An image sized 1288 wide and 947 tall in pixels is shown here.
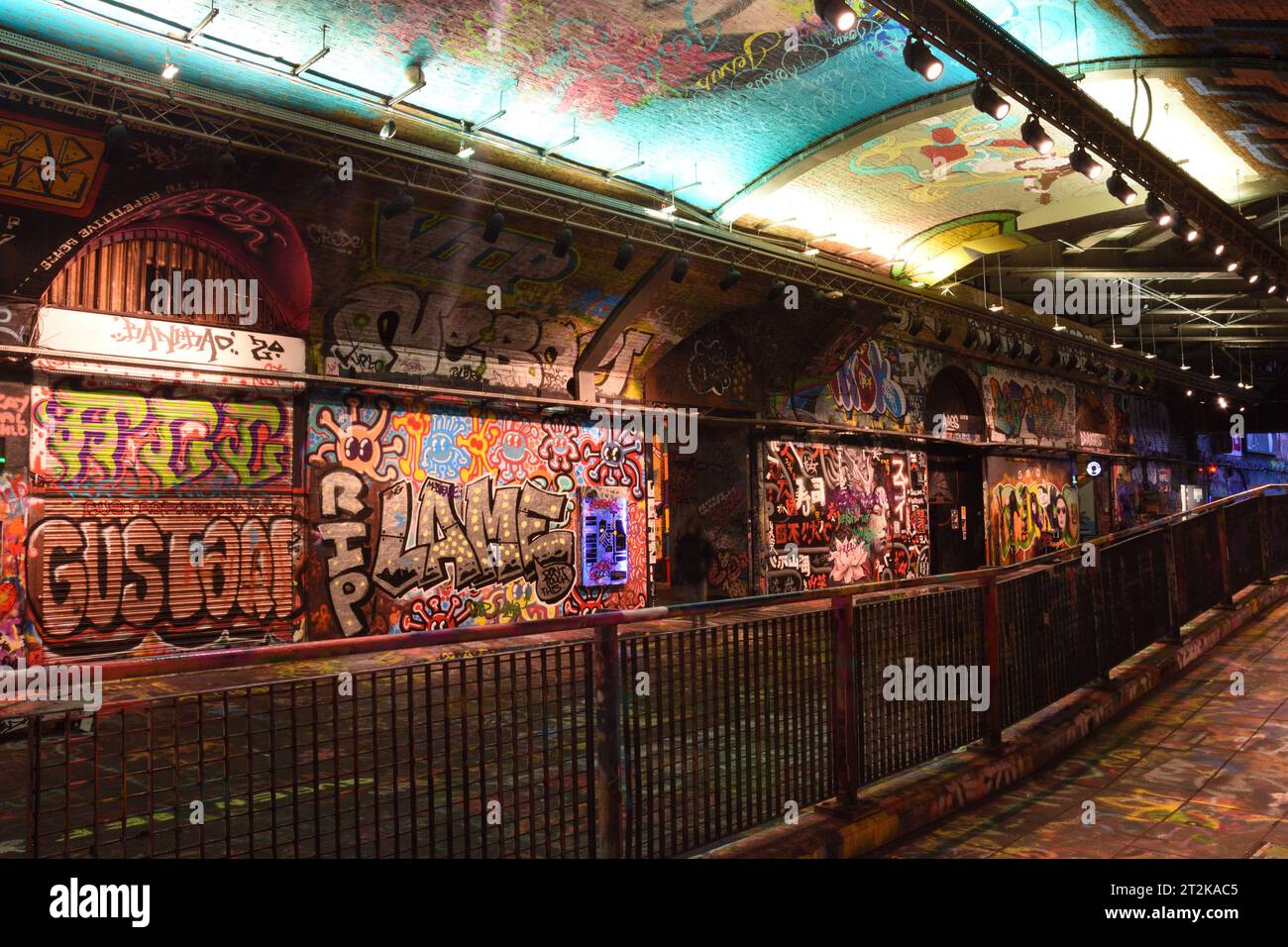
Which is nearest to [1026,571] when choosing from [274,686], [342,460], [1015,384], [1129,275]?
[274,686]

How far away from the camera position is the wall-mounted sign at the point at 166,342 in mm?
8867

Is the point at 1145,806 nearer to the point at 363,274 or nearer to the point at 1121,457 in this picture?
the point at 363,274

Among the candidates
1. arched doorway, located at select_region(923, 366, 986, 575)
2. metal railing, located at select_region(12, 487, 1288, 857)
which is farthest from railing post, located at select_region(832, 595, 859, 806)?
arched doorway, located at select_region(923, 366, 986, 575)

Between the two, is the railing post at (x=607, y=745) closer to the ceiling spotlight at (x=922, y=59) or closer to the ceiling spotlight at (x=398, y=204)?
the ceiling spotlight at (x=922, y=59)

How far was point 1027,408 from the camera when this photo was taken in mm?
23578

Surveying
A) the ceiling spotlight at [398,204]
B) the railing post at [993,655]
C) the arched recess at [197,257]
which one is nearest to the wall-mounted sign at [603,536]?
the arched recess at [197,257]

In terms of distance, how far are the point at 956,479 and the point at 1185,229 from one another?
33.3ft

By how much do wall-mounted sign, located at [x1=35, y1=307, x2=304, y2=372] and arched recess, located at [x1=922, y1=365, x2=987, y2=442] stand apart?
592 inches

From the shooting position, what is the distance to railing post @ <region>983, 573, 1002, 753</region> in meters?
5.43

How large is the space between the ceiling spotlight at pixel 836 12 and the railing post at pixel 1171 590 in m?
5.78

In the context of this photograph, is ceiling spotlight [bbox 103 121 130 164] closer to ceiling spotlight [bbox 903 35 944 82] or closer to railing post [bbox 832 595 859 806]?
ceiling spotlight [bbox 903 35 944 82]

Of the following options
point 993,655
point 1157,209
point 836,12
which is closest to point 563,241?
point 836,12

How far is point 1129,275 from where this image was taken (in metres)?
18.6

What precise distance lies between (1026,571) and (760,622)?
9.34 feet
